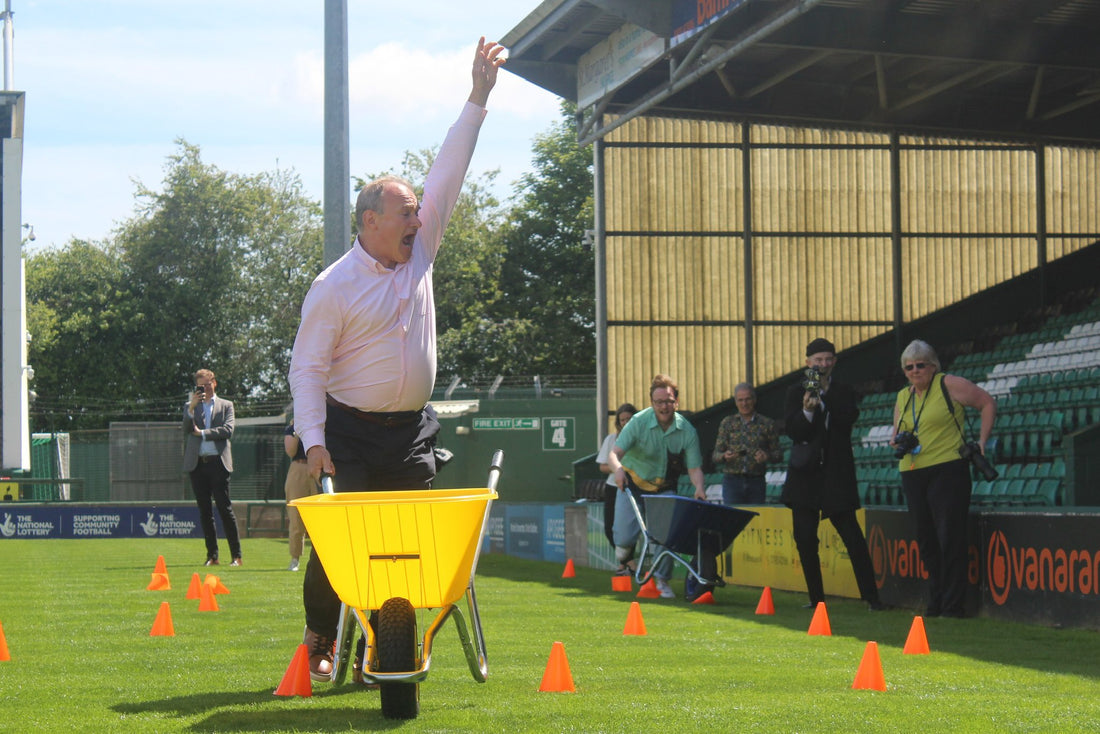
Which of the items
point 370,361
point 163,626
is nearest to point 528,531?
point 163,626

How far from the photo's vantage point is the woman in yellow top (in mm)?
9594

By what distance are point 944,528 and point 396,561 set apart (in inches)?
222

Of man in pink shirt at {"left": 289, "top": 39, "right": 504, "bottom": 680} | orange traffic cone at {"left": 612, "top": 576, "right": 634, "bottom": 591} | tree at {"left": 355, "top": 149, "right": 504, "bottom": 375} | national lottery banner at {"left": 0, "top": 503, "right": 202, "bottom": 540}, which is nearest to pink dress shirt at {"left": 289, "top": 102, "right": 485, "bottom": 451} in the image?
man in pink shirt at {"left": 289, "top": 39, "right": 504, "bottom": 680}

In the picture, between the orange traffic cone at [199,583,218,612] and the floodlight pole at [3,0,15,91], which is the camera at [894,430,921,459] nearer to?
the orange traffic cone at [199,583,218,612]

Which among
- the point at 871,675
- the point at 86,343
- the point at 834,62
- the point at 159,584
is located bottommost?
the point at 159,584

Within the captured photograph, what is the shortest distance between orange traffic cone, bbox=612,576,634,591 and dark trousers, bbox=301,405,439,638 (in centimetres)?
712

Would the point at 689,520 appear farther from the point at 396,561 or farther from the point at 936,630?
the point at 396,561

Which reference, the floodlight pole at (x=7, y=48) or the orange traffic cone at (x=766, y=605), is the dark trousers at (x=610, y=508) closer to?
the orange traffic cone at (x=766, y=605)

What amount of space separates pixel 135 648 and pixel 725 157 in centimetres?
1743

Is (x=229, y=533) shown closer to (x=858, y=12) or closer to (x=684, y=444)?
(x=684, y=444)

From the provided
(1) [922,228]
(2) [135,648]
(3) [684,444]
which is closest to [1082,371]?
(3) [684,444]

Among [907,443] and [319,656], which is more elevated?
[907,443]

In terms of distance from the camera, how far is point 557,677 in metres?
5.79

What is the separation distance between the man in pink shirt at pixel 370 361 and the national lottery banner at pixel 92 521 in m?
20.6
